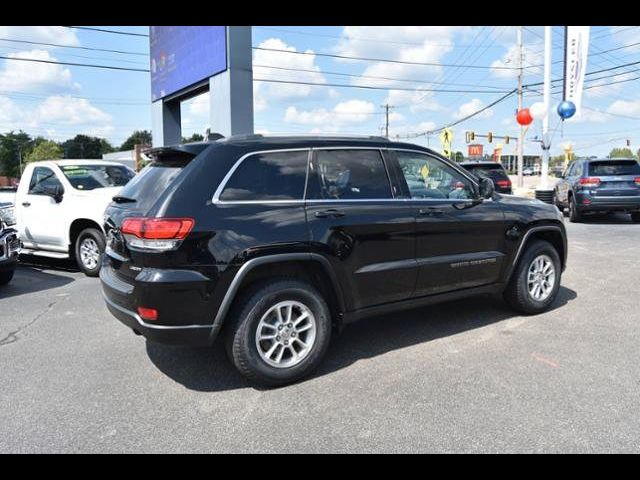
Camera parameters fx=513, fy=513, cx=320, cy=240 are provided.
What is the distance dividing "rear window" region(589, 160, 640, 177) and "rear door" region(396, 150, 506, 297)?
9.49 meters

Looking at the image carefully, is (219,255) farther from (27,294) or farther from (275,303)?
(27,294)

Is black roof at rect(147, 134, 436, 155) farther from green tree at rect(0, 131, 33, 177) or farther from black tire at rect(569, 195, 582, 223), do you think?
green tree at rect(0, 131, 33, 177)

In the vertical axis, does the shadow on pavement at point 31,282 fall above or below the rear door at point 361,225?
below

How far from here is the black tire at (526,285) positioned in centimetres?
520

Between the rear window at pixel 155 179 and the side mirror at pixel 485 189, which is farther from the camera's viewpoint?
the side mirror at pixel 485 189

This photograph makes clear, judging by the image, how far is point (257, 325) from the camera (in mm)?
3641

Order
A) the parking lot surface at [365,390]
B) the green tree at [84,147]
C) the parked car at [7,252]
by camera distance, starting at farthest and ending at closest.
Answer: the green tree at [84,147] < the parked car at [7,252] < the parking lot surface at [365,390]

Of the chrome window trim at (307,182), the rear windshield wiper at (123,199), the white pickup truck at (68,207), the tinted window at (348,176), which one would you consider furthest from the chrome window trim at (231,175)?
the white pickup truck at (68,207)

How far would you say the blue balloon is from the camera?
21734mm

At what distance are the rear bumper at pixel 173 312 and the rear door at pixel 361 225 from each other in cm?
93

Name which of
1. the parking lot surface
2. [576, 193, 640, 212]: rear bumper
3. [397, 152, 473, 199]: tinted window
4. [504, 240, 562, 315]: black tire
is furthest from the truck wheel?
[576, 193, 640, 212]: rear bumper

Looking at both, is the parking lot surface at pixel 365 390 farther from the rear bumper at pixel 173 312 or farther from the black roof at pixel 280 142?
the black roof at pixel 280 142

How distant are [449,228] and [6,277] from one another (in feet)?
20.5
